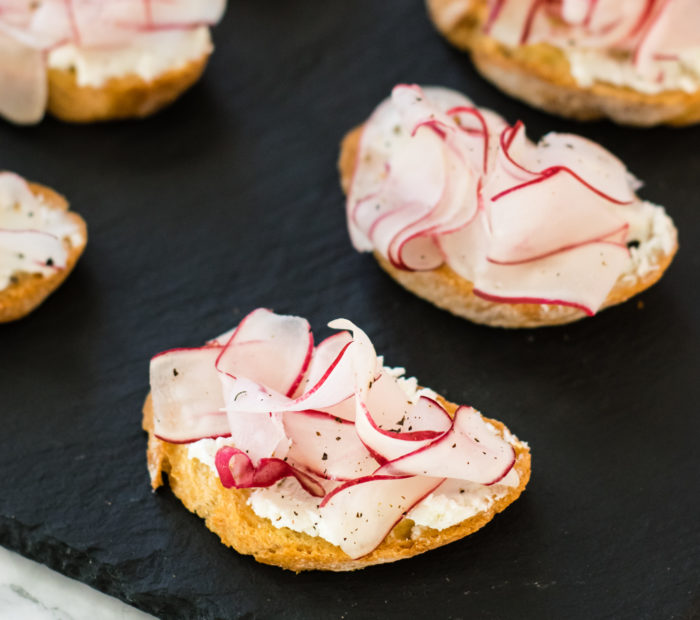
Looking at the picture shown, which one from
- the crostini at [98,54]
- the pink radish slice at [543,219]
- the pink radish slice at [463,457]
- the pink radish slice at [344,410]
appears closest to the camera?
the pink radish slice at [463,457]

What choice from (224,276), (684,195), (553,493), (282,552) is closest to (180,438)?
(282,552)

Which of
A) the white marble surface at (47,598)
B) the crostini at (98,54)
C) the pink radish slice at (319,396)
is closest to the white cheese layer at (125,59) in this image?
the crostini at (98,54)

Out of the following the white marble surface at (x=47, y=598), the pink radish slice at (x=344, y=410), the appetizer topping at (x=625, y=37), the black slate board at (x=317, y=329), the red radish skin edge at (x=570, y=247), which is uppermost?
the appetizer topping at (x=625, y=37)

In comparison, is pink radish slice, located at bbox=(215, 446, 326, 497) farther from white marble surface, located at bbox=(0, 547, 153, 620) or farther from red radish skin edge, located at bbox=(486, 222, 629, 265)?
red radish skin edge, located at bbox=(486, 222, 629, 265)

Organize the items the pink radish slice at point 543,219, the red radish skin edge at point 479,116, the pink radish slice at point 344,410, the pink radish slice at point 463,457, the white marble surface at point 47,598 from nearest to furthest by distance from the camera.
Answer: the pink radish slice at point 463,457
the pink radish slice at point 344,410
the white marble surface at point 47,598
the pink radish slice at point 543,219
the red radish skin edge at point 479,116

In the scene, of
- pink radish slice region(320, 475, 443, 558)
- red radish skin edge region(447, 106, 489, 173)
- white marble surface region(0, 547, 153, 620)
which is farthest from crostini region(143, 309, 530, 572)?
red radish skin edge region(447, 106, 489, 173)

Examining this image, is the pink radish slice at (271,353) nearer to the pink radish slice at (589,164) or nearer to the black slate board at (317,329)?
the black slate board at (317,329)

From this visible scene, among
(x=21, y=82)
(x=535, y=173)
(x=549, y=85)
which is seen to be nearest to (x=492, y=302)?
(x=535, y=173)
